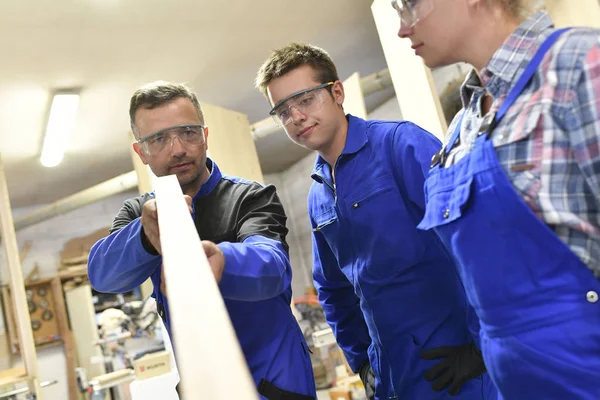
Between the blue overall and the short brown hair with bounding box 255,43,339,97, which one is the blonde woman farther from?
the short brown hair with bounding box 255,43,339,97

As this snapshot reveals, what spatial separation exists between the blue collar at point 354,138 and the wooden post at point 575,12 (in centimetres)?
146

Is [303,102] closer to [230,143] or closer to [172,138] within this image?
[172,138]

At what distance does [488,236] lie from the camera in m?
1.02

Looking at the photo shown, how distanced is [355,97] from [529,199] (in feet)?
12.2

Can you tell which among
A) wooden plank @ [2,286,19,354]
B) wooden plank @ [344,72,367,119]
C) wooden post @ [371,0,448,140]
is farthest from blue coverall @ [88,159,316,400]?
wooden plank @ [2,286,19,354]

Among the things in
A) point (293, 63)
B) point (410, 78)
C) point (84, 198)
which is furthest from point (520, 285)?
point (84, 198)

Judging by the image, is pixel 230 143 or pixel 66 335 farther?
pixel 66 335

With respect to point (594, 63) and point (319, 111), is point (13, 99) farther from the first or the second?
point (594, 63)

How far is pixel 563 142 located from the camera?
0.92 meters

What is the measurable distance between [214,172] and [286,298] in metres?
0.43

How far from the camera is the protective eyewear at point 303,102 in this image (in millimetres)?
1932

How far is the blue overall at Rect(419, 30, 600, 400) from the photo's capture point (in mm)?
922

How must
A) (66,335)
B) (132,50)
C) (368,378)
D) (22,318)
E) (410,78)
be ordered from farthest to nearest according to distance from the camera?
(66,335), (132,50), (22,318), (410,78), (368,378)

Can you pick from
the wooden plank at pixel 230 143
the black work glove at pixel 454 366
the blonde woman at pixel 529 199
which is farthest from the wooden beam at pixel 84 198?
the blonde woman at pixel 529 199
